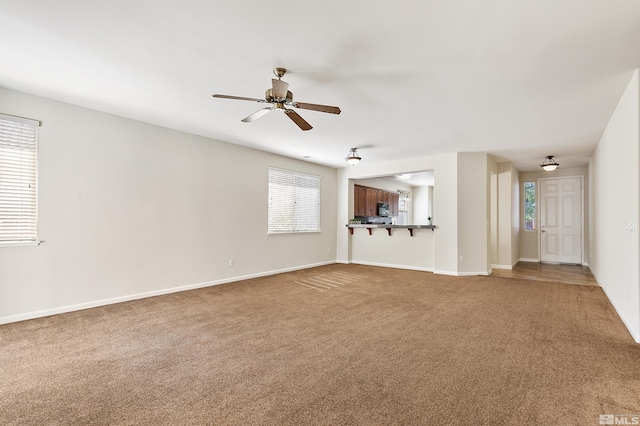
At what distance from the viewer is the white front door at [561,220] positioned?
771 centimetres

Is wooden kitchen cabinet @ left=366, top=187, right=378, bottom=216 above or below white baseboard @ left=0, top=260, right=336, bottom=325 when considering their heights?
above

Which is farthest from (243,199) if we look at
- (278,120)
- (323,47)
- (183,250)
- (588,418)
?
(588,418)

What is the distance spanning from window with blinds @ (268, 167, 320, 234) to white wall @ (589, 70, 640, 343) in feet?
17.3

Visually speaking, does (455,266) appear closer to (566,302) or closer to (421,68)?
(566,302)

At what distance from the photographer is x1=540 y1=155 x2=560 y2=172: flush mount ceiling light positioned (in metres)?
6.47

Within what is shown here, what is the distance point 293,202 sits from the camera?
22.7 ft

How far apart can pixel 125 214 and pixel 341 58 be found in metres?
3.59

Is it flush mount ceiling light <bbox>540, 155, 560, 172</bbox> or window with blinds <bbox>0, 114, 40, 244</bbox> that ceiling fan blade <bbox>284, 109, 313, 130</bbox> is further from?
flush mount ceiling light <bbox>540, 155, 560, 172</bbox>

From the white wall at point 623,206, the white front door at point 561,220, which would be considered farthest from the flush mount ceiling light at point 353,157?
the white front door at point 561,220

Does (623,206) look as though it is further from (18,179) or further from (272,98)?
(18,179)

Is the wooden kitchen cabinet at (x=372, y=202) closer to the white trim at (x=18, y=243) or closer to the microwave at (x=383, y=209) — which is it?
the microwave at (x=383, y=209)

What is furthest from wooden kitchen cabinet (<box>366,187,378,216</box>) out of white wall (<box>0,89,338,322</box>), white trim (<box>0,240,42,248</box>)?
white trim (<box>0,240,42,248</box>)

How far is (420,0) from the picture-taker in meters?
1.94

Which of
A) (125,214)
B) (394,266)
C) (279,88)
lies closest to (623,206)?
(279,88)
